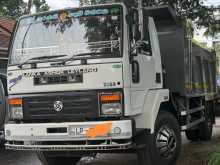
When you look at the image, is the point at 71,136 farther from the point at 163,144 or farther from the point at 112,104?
the point at 163,144

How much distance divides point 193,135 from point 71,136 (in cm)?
577

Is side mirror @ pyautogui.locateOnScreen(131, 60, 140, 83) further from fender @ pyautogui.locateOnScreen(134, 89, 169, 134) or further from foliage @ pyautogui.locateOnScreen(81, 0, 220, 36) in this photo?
foliage @ pyautogui.locateOnScreen(81, 0, 220, 36)

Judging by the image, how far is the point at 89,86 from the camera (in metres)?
7.34

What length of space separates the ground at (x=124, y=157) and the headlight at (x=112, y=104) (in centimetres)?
245

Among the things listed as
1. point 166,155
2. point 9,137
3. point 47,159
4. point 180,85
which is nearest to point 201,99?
point 180,85

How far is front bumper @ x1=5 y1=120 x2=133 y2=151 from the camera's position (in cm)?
716

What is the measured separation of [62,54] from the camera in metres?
7.62

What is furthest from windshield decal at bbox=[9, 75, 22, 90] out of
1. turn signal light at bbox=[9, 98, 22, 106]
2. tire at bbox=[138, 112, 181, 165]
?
tire at bbox=[138, 112, 181, 165]

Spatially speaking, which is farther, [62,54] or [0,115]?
[0,115]

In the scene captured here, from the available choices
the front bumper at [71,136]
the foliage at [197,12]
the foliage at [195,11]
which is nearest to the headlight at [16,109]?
the front bumper at [71,136]

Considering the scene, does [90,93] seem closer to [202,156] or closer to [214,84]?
[202,156]

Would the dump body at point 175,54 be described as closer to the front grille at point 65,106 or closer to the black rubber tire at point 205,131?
the black rubber tire at point 205,131

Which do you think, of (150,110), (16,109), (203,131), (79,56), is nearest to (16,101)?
(16,109)

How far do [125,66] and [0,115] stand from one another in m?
4.75
